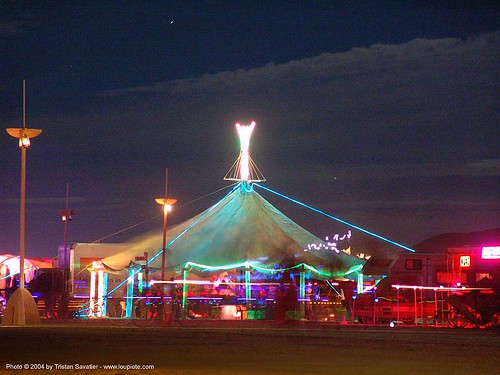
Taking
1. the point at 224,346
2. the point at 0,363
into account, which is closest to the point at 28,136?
the point at 224,346

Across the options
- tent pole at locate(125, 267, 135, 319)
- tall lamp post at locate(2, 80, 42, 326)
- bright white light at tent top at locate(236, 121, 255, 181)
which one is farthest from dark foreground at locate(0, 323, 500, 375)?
bright white light at tent top at locate(236, 121, 255, 181)

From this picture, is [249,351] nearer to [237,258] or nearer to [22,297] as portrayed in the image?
[22,297]

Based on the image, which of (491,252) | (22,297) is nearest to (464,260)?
(491,252)

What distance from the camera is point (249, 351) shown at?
66.6 feet

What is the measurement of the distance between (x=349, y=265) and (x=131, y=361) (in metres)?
27.2

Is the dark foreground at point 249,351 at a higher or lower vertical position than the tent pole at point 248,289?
lower

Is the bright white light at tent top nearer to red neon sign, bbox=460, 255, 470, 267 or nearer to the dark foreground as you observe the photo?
red neon sign, bbox=460, 255, 470, 267

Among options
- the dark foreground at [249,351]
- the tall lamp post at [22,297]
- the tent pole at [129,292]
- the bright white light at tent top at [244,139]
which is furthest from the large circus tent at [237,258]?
the dark foreground at [249,351]

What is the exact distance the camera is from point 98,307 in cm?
4244

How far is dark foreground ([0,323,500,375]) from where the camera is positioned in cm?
1652

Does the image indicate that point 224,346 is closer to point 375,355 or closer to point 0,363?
point 375,355

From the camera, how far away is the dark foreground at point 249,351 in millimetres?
16516

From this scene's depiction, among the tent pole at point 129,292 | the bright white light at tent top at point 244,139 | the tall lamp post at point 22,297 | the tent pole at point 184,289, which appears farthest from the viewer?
the bright white light at tent top at point 244,139

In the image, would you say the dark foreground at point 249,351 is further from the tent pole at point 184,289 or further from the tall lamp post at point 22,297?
the tent pole at point 184,289
